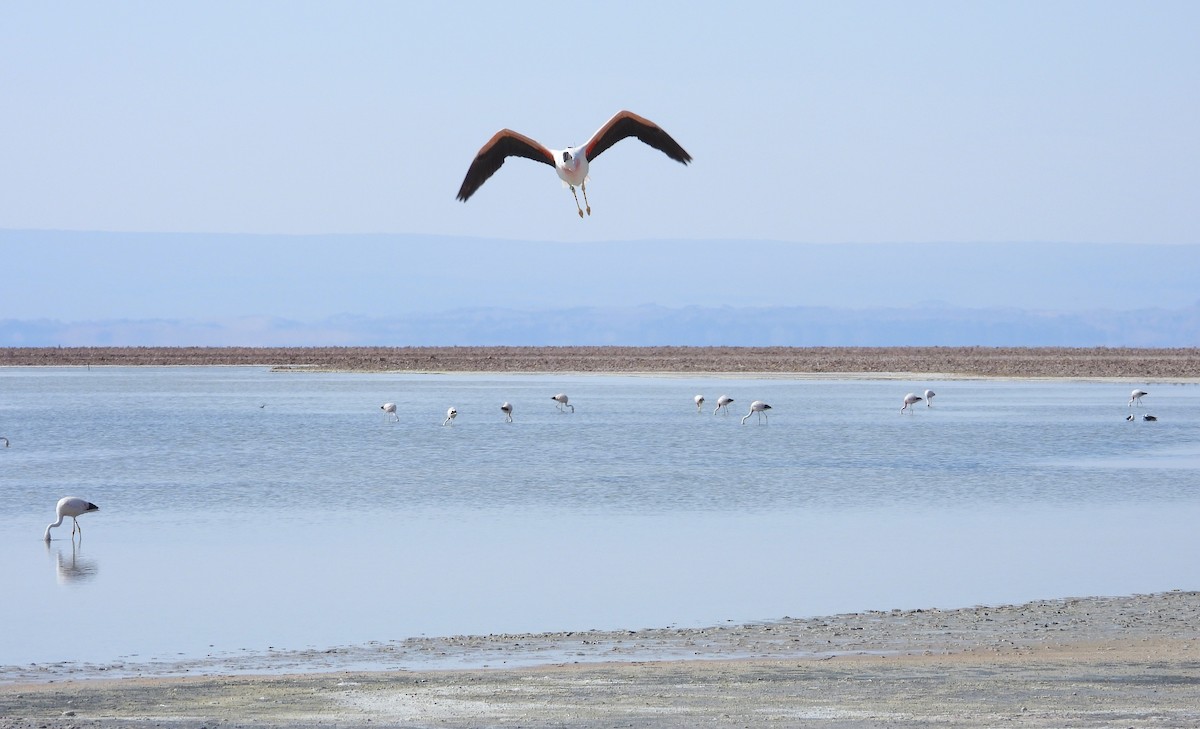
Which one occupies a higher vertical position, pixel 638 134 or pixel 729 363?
pixel 729 363

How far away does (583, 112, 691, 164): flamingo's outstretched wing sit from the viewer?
45.9 ft

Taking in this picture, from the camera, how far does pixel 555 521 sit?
64.6 feet

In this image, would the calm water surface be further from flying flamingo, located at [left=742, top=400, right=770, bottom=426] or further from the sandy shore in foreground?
the sandy shore in foreground

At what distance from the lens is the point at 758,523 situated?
19.3 meters

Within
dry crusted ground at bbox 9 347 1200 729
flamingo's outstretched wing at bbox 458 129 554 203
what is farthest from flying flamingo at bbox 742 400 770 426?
dry crusted ground at bbox 9 347 1200 729

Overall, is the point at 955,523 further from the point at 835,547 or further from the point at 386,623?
the point at 386,623

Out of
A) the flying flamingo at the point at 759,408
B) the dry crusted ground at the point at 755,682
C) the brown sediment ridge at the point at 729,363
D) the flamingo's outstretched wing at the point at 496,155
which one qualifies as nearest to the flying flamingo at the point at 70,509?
the flamingo's outstretched wing at the point at 496,155

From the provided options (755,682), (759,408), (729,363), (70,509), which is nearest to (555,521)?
(70,509)

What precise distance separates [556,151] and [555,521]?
23.4 ft

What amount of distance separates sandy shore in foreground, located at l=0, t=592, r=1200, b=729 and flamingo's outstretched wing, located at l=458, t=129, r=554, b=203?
15.1 ft

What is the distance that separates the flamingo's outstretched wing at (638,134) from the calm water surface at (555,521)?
13.0 ft

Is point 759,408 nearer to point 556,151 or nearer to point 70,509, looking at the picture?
point 70,509

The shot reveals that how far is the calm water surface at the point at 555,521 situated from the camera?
43.9 feet

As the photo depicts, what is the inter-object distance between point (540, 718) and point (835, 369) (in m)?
64.3
